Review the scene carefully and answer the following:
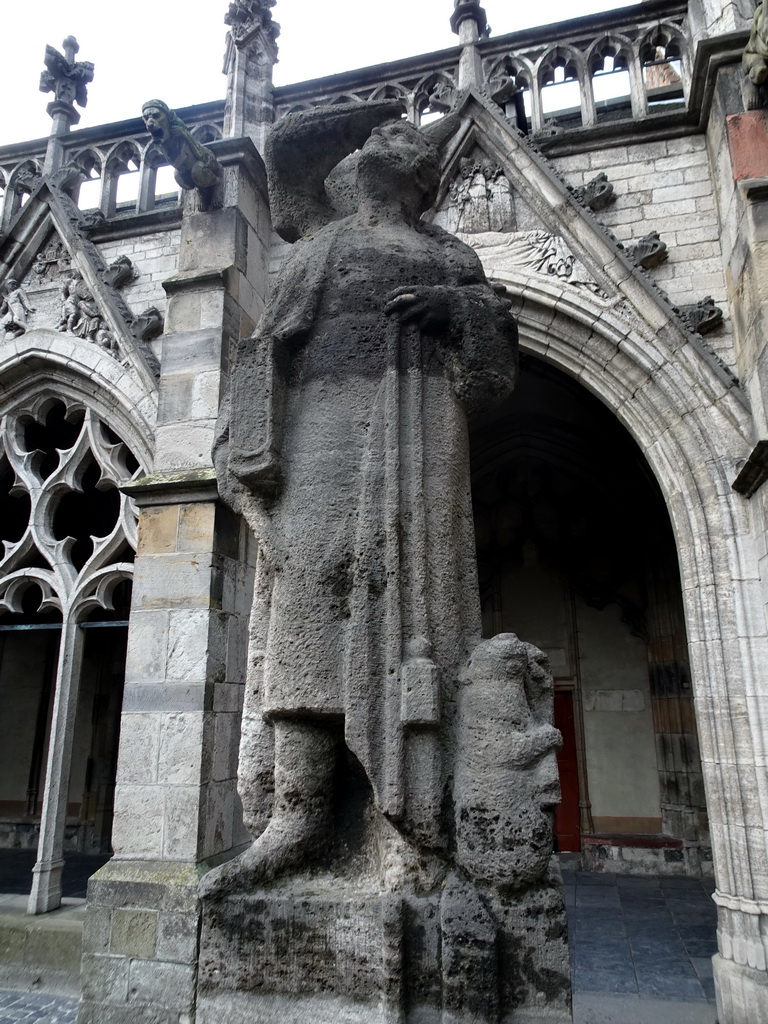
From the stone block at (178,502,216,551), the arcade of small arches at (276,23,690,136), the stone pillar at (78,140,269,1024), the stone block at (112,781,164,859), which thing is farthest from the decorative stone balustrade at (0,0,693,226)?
the stone block at (112,781,164,859)

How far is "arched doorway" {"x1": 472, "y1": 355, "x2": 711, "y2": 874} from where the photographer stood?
292 inches

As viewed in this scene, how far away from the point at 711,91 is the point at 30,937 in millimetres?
7111

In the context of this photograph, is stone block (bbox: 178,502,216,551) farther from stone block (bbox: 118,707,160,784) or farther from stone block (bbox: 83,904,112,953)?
stone block (bbox: 83,904,112,953)

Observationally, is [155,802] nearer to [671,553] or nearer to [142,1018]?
[142,1018]

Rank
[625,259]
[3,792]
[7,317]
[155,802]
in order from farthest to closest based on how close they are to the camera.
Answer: [3,792]
[7,317]
[625,259]
[155,802]

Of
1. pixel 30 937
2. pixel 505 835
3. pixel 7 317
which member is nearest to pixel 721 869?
pixel 505 835

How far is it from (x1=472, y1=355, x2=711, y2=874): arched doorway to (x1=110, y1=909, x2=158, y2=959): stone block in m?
4.84

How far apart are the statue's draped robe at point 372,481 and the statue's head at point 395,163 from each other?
0.41ft

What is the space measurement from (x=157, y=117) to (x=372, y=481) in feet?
13.6

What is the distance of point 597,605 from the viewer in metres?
8.32

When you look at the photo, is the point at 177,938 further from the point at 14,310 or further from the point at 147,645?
the point at 14,310

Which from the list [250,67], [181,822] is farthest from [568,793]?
[250,67]

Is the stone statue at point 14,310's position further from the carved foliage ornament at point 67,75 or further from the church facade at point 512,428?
the carved foliage ornament at point 67,75

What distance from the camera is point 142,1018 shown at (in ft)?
11.0
